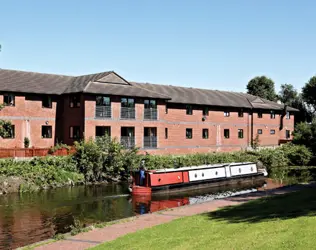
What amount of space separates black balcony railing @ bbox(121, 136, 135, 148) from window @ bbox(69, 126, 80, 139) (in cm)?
423

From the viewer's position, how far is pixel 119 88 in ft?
134

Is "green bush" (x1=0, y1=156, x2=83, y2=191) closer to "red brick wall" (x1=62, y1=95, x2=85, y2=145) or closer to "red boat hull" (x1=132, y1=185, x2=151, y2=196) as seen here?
"red brick wall" (x1=62, y1=95, x2=85, y2=145)

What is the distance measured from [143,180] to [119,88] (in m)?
13.0

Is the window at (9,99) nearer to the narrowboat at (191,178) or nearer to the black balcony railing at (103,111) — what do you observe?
the black balcony railing at (103,111)

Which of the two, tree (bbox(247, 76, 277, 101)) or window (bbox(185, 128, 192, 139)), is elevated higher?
tree (bbox(247, 76, 277, 101))

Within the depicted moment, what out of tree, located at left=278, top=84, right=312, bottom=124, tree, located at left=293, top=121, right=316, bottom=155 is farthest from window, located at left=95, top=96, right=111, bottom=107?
tree, located at left=278, top=84, right=312, bottom=124

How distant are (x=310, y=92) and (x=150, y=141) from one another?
52924mm

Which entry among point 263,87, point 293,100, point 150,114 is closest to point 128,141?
point 150,114

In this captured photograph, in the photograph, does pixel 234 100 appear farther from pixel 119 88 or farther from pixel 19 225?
pixel 19 225

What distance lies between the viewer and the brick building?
38.2m

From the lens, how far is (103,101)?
3931 centimetres

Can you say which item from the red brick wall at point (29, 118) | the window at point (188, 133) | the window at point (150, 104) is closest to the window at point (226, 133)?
the window at point (188, 133)

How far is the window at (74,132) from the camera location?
130 ft

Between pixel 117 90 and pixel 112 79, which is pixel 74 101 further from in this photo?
pixel 112 79
